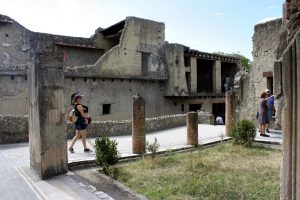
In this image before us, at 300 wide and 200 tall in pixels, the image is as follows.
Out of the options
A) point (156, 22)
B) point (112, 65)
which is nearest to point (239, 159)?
point (112, 65)

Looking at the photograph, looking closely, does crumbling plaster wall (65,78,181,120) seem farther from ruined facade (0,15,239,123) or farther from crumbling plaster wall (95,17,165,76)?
crumbling plaster wall (95,17,165,76)

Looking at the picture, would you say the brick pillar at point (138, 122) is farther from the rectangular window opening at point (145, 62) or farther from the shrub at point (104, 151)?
the rectangular window opening at point (145, 62)

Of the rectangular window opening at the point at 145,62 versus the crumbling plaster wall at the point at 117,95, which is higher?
the rectangular window opening at the point at 145,62

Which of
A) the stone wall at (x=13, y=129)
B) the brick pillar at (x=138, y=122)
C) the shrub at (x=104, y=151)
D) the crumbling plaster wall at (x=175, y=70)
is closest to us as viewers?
the shrub at (x=104, y=151)

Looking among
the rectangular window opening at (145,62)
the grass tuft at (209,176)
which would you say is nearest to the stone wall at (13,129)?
the grass tuft at (209,176)

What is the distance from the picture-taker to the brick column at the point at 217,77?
2702cm

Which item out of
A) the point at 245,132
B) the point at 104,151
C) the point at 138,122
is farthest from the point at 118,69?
the point at 104,151

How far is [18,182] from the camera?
5.82 meters

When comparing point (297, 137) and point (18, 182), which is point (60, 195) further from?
point (297, 137)

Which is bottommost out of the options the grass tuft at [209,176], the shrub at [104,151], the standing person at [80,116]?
the grass tuft at [209,176]

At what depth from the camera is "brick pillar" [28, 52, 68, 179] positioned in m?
5.96

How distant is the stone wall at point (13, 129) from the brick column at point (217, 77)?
19.3m

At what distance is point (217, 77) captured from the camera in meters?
27.2

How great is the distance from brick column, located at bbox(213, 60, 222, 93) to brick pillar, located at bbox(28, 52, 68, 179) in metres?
22.2
